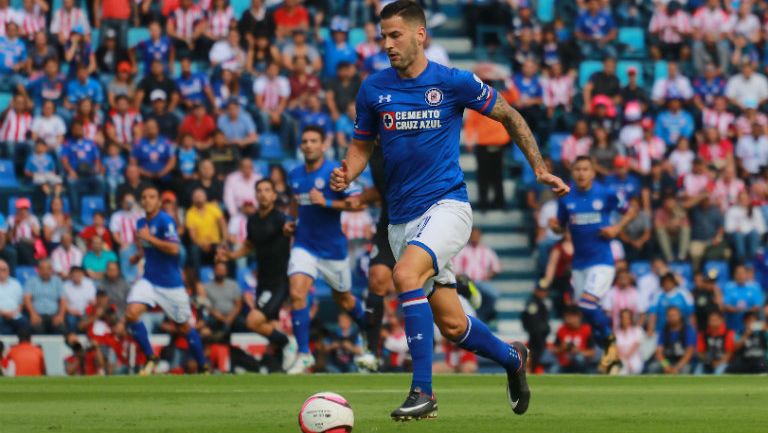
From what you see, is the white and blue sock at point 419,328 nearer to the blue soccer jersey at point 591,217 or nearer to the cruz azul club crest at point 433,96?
the cruz azul club crest at point 433,96

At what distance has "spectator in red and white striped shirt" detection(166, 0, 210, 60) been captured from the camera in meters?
25.9

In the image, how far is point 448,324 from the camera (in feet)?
33.0

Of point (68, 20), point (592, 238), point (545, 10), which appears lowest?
point (592, 238)

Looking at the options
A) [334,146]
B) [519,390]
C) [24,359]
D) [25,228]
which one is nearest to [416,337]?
[519,390]

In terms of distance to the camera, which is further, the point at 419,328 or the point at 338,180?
the point at 338,180

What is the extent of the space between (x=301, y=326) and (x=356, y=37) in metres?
10.1

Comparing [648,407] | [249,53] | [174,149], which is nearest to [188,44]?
[249,53]

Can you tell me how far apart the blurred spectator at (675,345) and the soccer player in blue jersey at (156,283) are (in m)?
6.38

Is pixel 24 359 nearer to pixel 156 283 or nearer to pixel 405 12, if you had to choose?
pixel 156 283

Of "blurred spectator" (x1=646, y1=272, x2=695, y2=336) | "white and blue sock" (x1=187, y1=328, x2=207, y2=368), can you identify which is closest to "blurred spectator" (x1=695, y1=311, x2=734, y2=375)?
"blurred spectator" (x1=646, y1=272, x2=695, y2=336)

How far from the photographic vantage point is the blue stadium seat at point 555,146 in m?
25.0

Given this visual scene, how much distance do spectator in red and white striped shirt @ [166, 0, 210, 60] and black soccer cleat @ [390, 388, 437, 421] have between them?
674 inches

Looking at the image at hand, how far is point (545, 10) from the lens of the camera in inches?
1136

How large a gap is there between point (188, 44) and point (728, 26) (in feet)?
31.9
